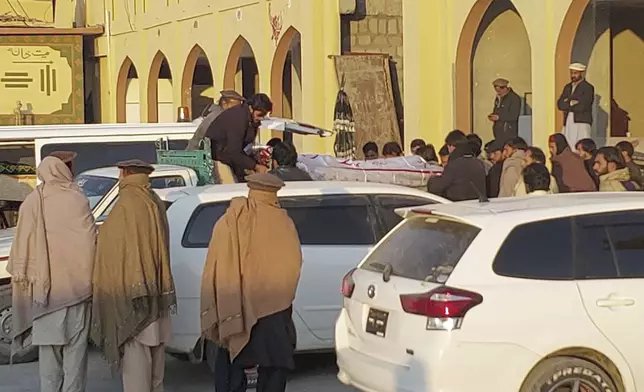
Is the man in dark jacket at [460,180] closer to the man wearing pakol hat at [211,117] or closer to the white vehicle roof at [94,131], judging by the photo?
the man wearing pakol hat at [211,117]

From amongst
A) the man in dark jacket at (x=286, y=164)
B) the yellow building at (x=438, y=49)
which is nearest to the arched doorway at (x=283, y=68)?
the yellow building at (x=438, y=49)

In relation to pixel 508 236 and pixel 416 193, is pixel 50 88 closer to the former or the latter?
pixel 416 193

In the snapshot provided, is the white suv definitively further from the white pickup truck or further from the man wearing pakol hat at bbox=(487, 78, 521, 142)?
the man wearing pakol hat at bbox=(487, 78, 521, 142)

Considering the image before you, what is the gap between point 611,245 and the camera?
7121 mm

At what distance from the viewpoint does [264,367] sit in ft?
24.4

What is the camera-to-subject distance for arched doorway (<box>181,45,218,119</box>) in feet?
92.8

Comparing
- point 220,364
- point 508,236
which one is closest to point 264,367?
point 220,364

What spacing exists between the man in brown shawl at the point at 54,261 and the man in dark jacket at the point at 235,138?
3.55m

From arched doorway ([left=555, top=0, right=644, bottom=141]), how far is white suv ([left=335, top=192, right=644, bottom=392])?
8.94 metres

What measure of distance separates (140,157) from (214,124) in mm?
1567

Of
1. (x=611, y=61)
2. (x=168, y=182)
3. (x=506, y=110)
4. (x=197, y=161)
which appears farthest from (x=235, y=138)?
(x=611, y=61)

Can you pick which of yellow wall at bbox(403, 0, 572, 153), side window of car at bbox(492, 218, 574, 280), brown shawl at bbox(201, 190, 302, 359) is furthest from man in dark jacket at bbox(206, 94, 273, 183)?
yellow wall at bbox(403, 0, 572, 153)

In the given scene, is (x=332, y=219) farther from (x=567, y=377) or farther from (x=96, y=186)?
(x=567, y=377)

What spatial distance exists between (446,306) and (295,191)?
3086 millimetres
